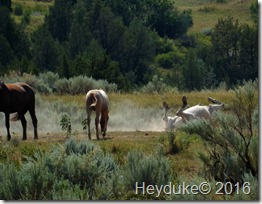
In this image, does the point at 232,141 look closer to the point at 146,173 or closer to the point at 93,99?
the point at 146,173

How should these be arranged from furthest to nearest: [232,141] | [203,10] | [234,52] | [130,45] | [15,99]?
[203,10] < [130,45] < [234,52] < [15,99] < [232,141]

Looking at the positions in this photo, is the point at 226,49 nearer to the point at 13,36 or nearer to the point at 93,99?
the point at 13,36

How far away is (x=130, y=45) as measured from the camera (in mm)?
63844

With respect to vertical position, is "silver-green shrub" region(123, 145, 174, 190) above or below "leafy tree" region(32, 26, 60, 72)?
above

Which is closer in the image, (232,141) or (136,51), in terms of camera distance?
(232,141)

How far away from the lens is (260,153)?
11539mm

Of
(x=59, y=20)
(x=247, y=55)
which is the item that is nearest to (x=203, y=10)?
(x=59, y=20)

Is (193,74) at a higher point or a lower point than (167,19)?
higher

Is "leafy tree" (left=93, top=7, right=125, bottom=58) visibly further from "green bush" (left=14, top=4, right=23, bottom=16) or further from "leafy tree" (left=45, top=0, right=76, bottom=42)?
"green bush" (left=14, top=4, right=23, bottom=16)

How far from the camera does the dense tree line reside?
4744 centimetres

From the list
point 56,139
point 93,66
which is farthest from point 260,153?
point 93,66

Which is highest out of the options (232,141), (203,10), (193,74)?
(232,141)

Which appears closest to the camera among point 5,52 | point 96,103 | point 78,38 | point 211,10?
point 96,103

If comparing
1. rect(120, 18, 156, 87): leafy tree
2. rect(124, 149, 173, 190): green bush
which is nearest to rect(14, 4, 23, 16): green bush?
rect(120, 18, 156, 87): leafy tree
